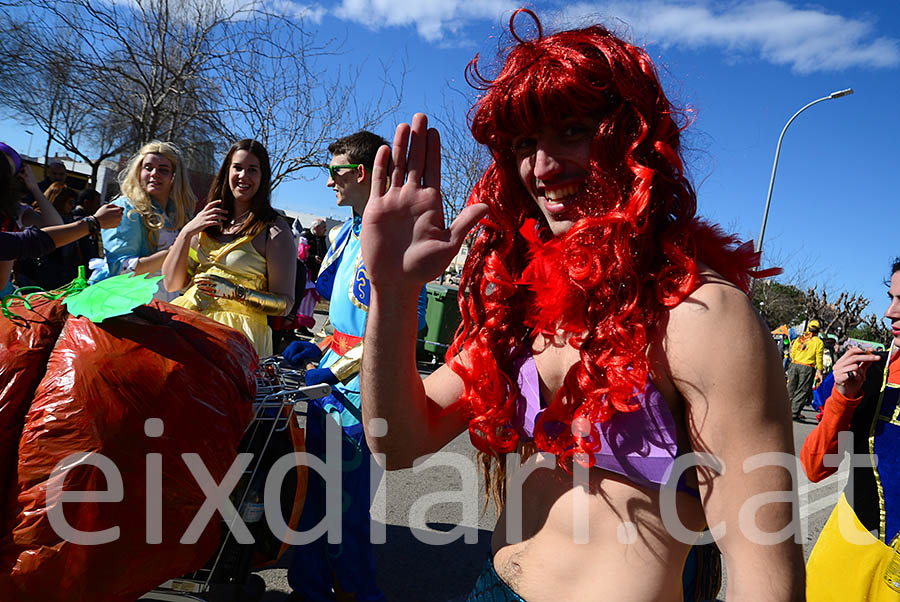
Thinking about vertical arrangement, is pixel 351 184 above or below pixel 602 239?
above

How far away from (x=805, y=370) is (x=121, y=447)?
1296 centimetres

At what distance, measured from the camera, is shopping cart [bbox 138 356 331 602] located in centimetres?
203

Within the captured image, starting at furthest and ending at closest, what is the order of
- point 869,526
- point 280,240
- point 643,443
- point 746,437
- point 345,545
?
point 280,240 < point 345,545 < point 869,526 < point 643,443 < point 746,437

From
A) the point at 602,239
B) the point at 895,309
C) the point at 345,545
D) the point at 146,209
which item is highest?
the point at 146,209

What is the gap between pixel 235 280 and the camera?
316 centimetres

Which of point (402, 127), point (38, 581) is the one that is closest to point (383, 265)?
point (402, 127)

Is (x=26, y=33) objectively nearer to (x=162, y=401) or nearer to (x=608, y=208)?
(x=162, y=401)

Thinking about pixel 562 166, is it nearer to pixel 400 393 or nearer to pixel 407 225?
pixel 407 225

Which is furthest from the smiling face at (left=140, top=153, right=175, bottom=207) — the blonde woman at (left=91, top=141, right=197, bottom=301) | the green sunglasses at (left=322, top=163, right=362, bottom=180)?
the green sunglasses at (left=322, top=163, right=362, bottom=180)

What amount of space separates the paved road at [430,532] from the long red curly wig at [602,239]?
204cm

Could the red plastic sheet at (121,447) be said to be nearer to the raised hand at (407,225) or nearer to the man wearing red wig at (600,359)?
the man wearing red wig at (600,359)

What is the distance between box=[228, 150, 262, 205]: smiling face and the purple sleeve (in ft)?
2.97

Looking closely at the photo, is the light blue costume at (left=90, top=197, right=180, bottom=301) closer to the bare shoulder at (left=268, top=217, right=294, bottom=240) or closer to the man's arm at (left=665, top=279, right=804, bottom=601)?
the bare shoulder at (left=268, top=217, right=294, bottom=240)

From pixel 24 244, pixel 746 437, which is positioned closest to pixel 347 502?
pixel 24 244
